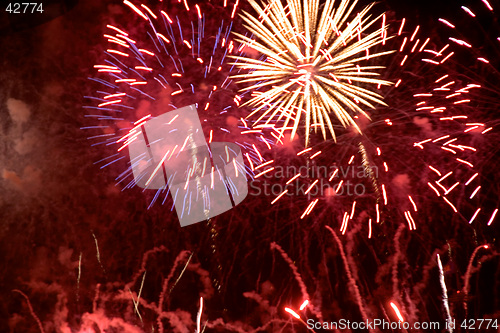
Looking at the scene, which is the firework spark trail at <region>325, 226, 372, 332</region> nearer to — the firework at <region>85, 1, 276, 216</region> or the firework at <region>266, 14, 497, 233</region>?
the firework at <region>266, 14, 497, 233</region>

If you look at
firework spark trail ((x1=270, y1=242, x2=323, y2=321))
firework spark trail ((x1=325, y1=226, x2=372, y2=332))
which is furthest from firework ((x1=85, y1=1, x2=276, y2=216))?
firework spark trail ((x1=325, y1=226, x2=372, y2=332))

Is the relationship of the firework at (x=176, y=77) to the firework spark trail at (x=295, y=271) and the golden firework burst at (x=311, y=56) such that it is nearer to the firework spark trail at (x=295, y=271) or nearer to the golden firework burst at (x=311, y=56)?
the golden firework burst at (x=311, y=56)

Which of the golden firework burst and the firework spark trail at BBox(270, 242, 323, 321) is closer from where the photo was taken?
the golden firework burst

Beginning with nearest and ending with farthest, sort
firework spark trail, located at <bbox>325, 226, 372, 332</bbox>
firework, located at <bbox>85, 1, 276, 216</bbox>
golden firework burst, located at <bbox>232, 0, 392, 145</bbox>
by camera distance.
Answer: golden firework burst, located at <bbox>232, 0, 392, 145</bbox>, firework, located at <bbox>85, 1, 276, 216</bbox>, firework spark trail, located at <bbox>325, 226, 372, 332</bbox>

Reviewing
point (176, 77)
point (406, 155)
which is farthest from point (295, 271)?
point (176, 77)

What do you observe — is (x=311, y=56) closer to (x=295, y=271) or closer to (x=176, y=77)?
(x=176, y=77)

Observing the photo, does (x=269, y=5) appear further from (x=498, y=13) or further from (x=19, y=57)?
(x=19, y=57)

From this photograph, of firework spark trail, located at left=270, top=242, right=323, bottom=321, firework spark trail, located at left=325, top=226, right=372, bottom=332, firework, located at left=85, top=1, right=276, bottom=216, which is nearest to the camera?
firework, located at left=85, top=1, right=276, bottom=216

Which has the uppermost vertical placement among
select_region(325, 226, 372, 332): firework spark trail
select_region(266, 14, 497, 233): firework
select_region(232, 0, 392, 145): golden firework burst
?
select_region(232, 0, 392, 145): golden firework burst

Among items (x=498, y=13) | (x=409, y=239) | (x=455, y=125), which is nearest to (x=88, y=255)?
(x=409, y=239)

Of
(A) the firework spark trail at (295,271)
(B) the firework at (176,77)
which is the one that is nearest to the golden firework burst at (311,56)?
(B) the firework at (176,77)
